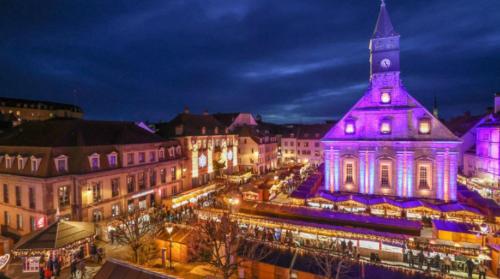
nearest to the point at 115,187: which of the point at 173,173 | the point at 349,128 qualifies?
the point at 173,173

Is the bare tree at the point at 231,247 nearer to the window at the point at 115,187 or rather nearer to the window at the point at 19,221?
the window at the point at 115,187

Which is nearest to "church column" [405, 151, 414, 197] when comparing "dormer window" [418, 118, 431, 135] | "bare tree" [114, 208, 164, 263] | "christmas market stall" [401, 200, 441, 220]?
"dormer window" [418, 118, 431, 135]

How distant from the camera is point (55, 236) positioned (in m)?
18.3

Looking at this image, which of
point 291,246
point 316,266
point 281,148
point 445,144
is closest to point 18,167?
point 291,246

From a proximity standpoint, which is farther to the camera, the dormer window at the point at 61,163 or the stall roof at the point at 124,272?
the dormer window at the point at 61,163

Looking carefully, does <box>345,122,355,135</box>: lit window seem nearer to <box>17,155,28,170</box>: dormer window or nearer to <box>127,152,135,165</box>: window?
<box>127,152,135,165</box>: window

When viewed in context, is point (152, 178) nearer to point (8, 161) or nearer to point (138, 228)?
point (8, 161)

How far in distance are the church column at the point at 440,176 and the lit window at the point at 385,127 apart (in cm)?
631

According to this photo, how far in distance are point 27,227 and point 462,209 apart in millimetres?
44437

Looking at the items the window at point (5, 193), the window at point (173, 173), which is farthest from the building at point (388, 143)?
the window at point (5, 193)

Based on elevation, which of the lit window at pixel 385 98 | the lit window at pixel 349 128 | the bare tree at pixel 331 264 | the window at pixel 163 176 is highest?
the lit window at pixel 385 98

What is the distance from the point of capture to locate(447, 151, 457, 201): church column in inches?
1312

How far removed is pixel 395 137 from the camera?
3569 centimetres

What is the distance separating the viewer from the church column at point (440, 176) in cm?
3378
